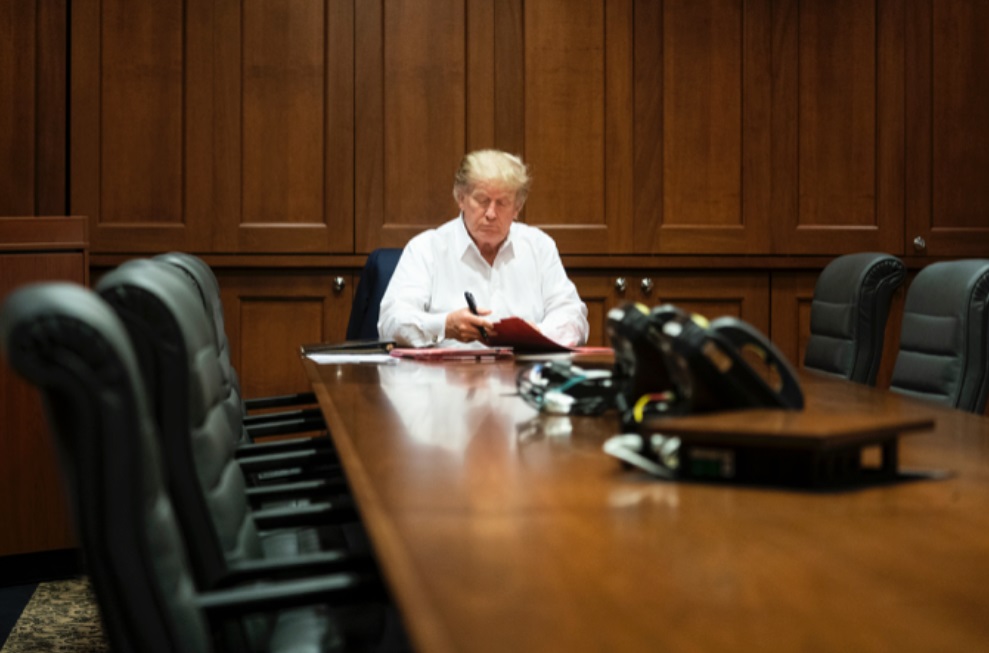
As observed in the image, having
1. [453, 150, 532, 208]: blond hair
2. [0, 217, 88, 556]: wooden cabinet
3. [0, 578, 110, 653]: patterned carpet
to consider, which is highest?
[453, 150, 532, 208]: blond hair

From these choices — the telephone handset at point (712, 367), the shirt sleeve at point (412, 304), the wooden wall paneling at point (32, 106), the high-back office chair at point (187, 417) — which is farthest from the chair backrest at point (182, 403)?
the wooden wall paneling at point (32, 106)

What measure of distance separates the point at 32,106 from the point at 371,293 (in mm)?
1659

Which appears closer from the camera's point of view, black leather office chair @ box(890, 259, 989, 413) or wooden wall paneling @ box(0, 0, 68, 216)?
black leather office chair @ box(890, 259, 989, 413)

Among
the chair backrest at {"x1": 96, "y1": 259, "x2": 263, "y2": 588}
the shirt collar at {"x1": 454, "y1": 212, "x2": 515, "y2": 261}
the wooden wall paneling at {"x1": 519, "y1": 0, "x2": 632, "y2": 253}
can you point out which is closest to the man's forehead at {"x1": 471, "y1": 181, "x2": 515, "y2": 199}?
the shirt collar at {"x1": 454, "y1": 212, "x2": 515, "y2": 261}

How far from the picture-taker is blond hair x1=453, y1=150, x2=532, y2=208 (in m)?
3.84

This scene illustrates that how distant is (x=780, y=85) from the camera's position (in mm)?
5016

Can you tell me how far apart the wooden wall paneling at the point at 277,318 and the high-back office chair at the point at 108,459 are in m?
3.70

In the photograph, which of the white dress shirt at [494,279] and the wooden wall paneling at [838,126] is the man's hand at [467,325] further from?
the wooden wall paneling at [838,126]

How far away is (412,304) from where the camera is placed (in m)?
3.75

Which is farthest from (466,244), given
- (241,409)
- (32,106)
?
(32,106)

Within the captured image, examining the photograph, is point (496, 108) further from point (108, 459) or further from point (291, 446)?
point (108, 459)

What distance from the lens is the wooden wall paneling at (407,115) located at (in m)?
4.74

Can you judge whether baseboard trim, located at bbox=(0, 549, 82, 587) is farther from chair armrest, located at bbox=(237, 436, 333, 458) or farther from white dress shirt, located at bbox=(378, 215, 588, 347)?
chair armrest, located at bbox=(237, 436, 333, 458)

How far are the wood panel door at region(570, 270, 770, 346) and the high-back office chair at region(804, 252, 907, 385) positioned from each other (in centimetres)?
163
